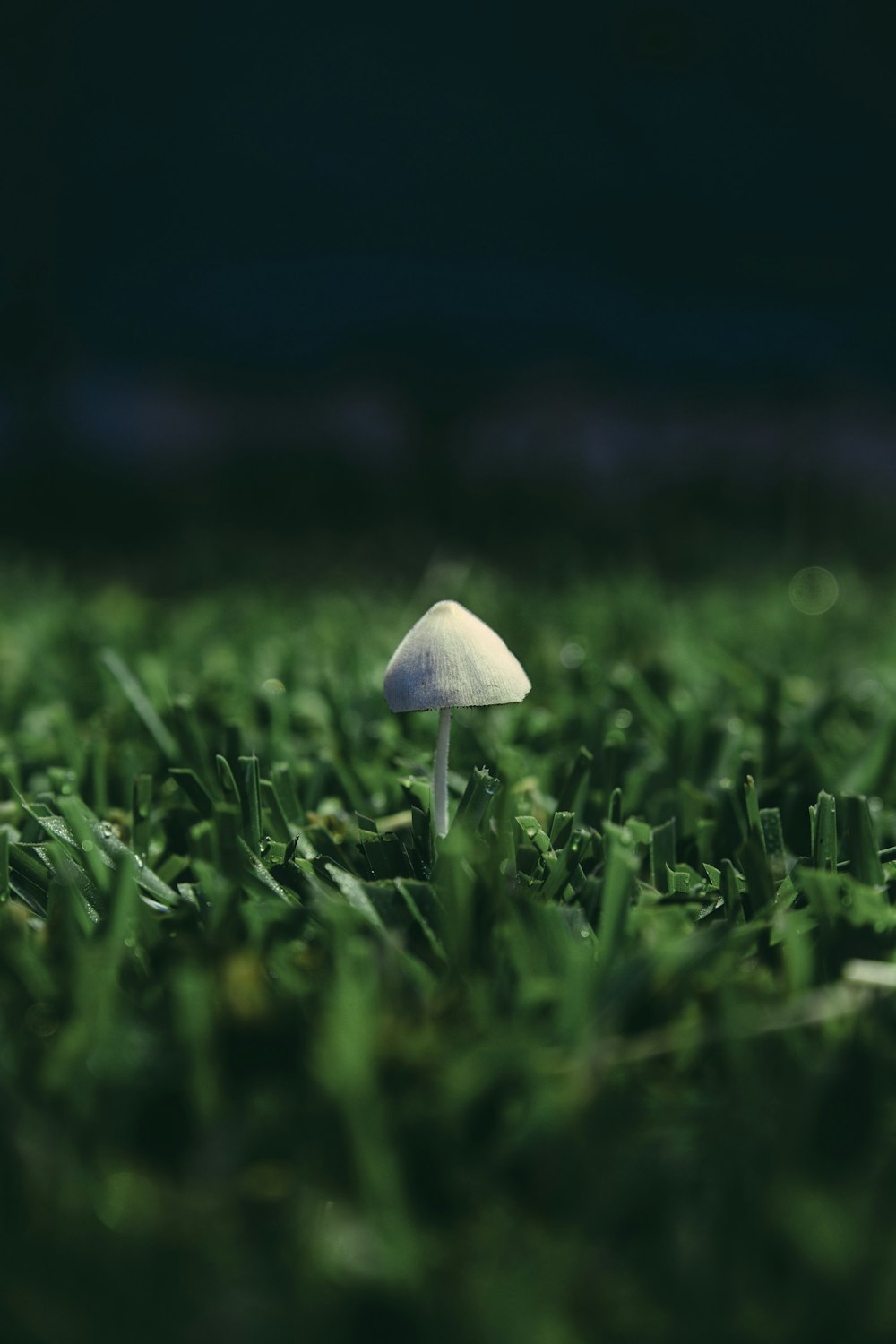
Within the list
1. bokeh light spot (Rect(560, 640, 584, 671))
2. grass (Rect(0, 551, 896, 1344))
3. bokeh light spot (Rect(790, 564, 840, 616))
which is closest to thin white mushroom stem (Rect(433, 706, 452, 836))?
grass (Rect(0, 551, 896, 1344))

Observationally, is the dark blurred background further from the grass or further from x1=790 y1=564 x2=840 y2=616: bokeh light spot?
the grass

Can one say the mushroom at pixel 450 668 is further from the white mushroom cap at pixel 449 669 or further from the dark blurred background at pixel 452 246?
the dark blurred background at pixel 452 246

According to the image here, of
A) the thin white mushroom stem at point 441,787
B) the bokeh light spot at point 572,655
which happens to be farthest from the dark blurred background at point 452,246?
the thin white mushroom stem at point 441,787

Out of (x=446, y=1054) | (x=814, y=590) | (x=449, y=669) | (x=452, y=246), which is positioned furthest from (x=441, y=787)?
(x=452, y=246)

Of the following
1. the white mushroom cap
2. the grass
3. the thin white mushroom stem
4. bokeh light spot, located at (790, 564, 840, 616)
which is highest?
bokeh light spot, located at (790, 564, 840, 616)

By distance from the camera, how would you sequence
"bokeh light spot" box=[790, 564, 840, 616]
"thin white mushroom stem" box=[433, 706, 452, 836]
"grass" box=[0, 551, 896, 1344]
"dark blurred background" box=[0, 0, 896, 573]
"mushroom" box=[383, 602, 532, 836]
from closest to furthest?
"grass" box=[0, 551, 896, 1344] < "mushroom" box=[383, 602, 532, 836] < "thin white mushroom stem" box=[433, 706, 452, 836] < "bokeh light spot" box=[790, 564, 840, 616] < "dark blurred background" box=[0, 0, 896, 573]

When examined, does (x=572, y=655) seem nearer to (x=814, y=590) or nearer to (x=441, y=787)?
(x=441, y=787)

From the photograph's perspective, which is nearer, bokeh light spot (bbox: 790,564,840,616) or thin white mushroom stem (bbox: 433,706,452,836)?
thin white mushroom stem (bbox: 433,706,452,836)

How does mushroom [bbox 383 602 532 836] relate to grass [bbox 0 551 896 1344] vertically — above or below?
above
